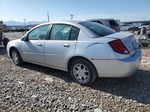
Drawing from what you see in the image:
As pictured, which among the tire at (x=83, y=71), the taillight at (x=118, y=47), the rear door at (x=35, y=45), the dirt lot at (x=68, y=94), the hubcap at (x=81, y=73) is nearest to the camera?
the dirt lot at (x=68, y=94)

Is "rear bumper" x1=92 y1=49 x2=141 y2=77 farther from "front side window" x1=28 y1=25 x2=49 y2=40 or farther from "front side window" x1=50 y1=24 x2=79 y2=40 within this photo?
"front side window" x1=28 y1=25 x2=49 y2=40

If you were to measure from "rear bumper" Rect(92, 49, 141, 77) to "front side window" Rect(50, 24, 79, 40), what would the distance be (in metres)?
0.88

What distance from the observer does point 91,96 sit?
3.21 meters

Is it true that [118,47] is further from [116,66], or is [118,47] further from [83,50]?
[83,50]

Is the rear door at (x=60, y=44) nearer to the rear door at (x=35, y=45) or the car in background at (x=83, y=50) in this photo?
the car in background at (x=83, y=50)

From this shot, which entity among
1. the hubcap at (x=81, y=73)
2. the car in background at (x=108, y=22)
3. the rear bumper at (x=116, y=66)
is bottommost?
the hubcap at (x=81, y=73)

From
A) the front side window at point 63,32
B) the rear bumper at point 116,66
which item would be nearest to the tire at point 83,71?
the rear bumper at point 116,66

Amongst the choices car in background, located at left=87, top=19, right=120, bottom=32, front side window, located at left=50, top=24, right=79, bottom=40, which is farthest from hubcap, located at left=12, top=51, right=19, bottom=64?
car in background, located at left=87, top=19, right=120, bottom=32

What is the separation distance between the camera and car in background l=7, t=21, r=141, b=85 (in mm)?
3162

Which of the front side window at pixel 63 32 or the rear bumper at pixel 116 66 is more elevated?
the front side window at pixel 63 32

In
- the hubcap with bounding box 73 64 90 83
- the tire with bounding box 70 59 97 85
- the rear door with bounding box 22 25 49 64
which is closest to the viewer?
the tire with bounding box 70 59 97 85

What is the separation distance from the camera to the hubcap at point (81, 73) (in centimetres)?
358

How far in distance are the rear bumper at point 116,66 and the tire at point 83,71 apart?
16 centimetres

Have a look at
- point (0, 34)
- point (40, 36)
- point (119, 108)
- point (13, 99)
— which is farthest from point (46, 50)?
point (0, 34)
